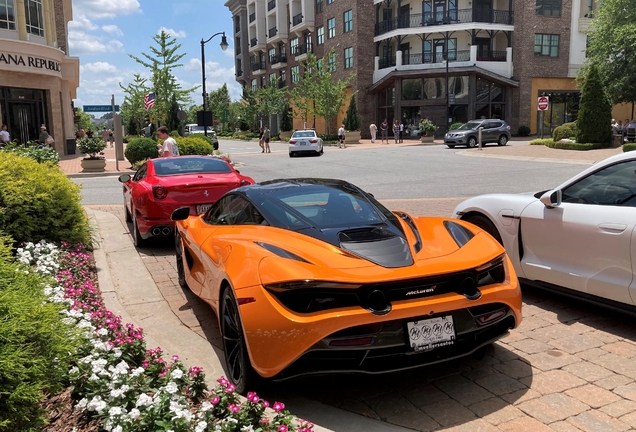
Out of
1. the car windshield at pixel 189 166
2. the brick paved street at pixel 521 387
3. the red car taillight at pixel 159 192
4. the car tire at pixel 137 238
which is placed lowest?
the brick paved street at pixel 521 387

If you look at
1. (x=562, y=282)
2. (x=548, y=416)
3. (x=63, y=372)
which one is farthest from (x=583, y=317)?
(x=63, y=372)

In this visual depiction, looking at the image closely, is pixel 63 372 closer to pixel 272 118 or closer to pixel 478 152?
pixel 478 152

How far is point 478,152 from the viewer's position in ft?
100.0

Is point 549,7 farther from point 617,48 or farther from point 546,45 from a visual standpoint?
point 617,48

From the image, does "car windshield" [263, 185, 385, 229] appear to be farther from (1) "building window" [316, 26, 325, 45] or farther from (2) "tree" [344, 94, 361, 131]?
(1) "building window" [316, 26, 325, 45]

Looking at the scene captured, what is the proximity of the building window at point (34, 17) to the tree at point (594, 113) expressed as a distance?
29.3 metres

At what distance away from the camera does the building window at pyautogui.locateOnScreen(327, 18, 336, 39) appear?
58.2 metres

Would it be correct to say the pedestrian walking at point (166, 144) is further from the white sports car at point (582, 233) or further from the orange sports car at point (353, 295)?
the orange sports car at point (353, 295)

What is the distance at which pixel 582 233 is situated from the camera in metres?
4.96

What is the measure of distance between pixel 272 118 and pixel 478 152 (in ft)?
178

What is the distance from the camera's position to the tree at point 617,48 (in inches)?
1471

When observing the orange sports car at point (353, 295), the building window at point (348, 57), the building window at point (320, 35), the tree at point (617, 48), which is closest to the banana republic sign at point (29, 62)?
the orange sports car at point (353, 295)

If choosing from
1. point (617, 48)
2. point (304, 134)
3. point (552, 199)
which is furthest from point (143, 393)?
point (617, 48)

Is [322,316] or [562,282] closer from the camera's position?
[322,316]
